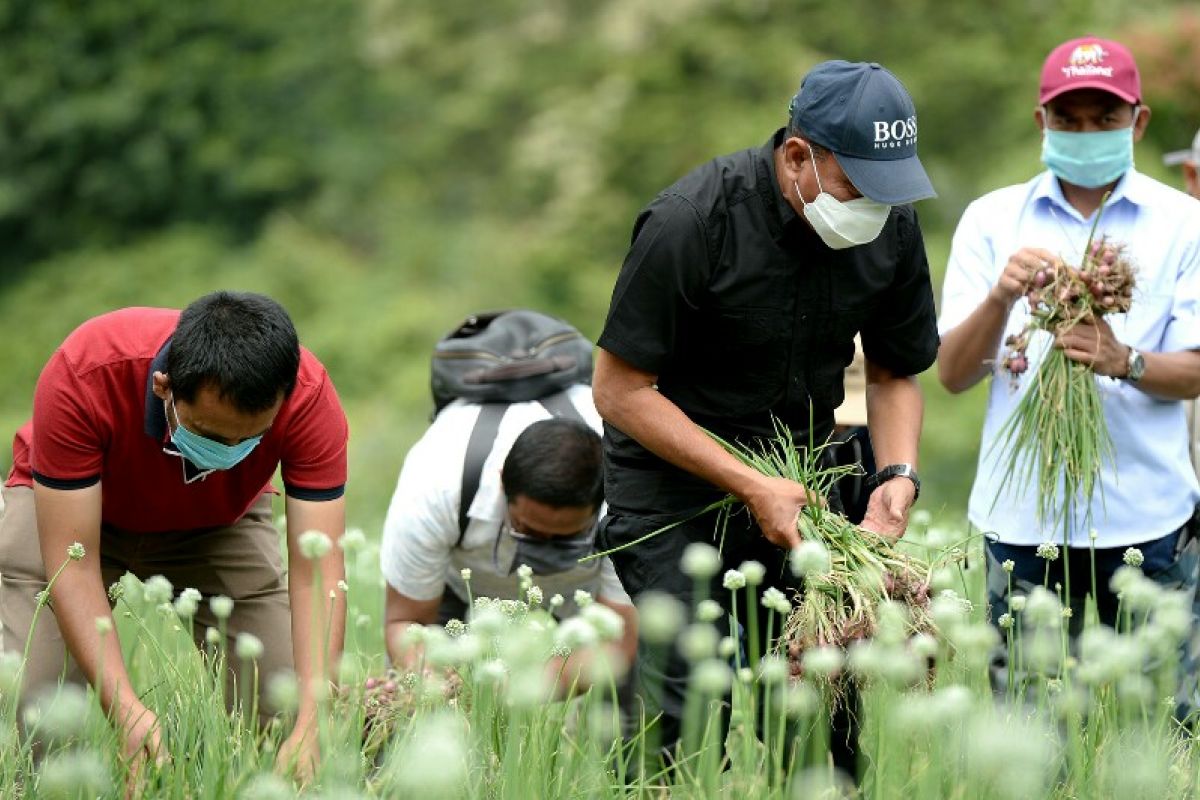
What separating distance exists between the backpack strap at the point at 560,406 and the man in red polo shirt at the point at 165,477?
98 cm

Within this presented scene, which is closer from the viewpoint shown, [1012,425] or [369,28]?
[1012,425]

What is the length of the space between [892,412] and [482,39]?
670 inches

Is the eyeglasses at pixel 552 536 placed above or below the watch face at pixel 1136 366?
below

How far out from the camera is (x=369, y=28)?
2122 centimetres

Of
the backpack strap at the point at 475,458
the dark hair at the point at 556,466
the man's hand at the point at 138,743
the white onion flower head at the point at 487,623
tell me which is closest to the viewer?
the white onion flower head at the point at 487,623

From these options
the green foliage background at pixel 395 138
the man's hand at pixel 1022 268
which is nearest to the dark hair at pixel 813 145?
the man's hand at pixel 1022 268

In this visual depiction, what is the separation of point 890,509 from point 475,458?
1.37m

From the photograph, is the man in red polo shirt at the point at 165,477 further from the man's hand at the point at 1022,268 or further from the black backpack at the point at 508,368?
the man's hand at the point at 1022,268

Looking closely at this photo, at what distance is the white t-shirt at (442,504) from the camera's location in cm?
492

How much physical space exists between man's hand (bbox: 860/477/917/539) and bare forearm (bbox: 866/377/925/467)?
13 centimetres

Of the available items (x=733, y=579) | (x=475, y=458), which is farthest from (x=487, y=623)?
(x=475, y=458)

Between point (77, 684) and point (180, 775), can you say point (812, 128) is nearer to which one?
point (180, 775)

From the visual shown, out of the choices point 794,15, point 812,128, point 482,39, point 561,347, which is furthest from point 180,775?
point 482,39

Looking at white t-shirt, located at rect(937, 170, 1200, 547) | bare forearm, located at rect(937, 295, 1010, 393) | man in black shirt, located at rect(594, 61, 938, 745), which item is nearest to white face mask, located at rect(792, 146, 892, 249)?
man in black shirt, located at rect(594, 61, 938, 745)
